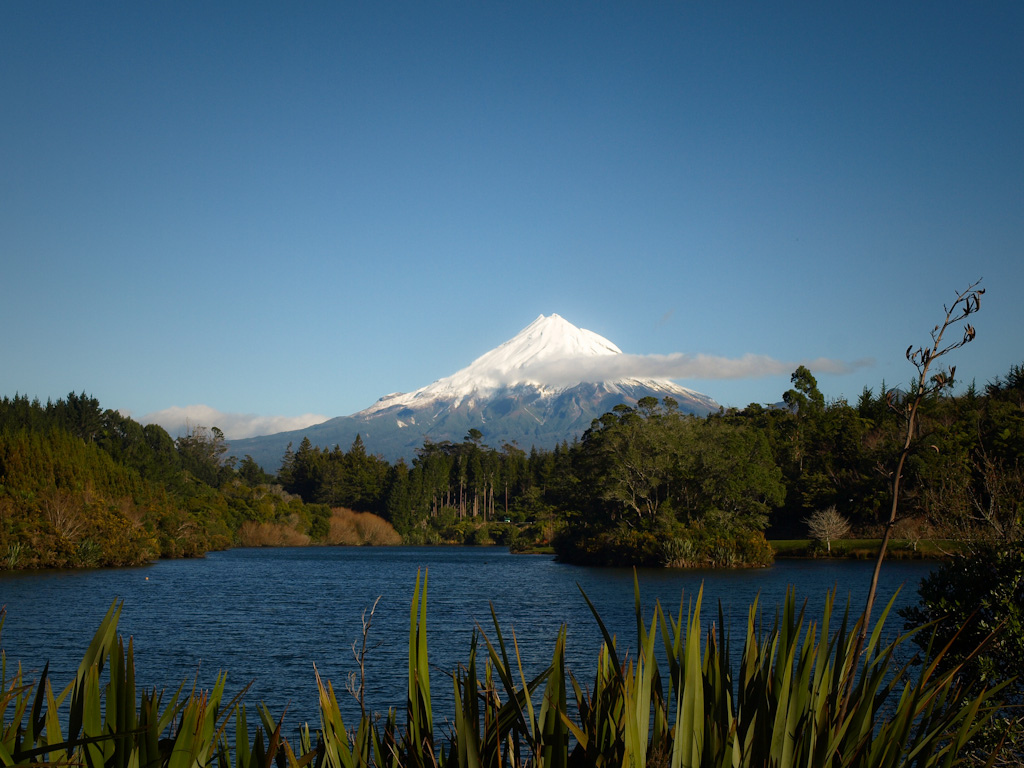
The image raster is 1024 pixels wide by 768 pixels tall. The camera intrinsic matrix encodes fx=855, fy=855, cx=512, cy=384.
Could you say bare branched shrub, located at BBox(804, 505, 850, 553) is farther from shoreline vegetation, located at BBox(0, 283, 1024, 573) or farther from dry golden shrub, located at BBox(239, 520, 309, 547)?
dry golden shrub, located at BBox(239, 520, 309, 547)

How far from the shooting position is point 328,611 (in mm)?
28062

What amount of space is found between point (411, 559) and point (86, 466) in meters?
22.7

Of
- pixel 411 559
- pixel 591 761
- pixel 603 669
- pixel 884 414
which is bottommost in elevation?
pixel 411 559

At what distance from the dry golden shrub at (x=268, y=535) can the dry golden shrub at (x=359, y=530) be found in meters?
5.75

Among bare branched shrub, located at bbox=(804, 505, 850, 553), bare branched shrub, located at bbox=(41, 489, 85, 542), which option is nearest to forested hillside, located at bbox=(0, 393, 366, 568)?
bare branched shrub, located at bbox=(41, 489, 85, 542)

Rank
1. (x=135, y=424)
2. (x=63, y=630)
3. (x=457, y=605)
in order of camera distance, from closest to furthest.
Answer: (x=63, y=630), (x=457, y=605), (x=135, y=424)

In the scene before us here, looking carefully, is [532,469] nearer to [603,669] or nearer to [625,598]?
[625,598]

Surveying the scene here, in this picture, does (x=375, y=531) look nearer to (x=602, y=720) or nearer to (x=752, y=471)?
(x=752, y=471)

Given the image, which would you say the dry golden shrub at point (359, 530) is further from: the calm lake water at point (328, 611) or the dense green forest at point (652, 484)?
the calm lake water at point (328, 611)

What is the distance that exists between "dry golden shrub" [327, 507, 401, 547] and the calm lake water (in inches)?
1495

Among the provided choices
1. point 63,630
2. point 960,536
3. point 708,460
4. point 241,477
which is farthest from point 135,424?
point 960,536

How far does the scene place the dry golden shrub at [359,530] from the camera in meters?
88.9

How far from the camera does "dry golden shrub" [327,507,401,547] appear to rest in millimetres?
88875

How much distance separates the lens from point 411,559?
2469 inches
